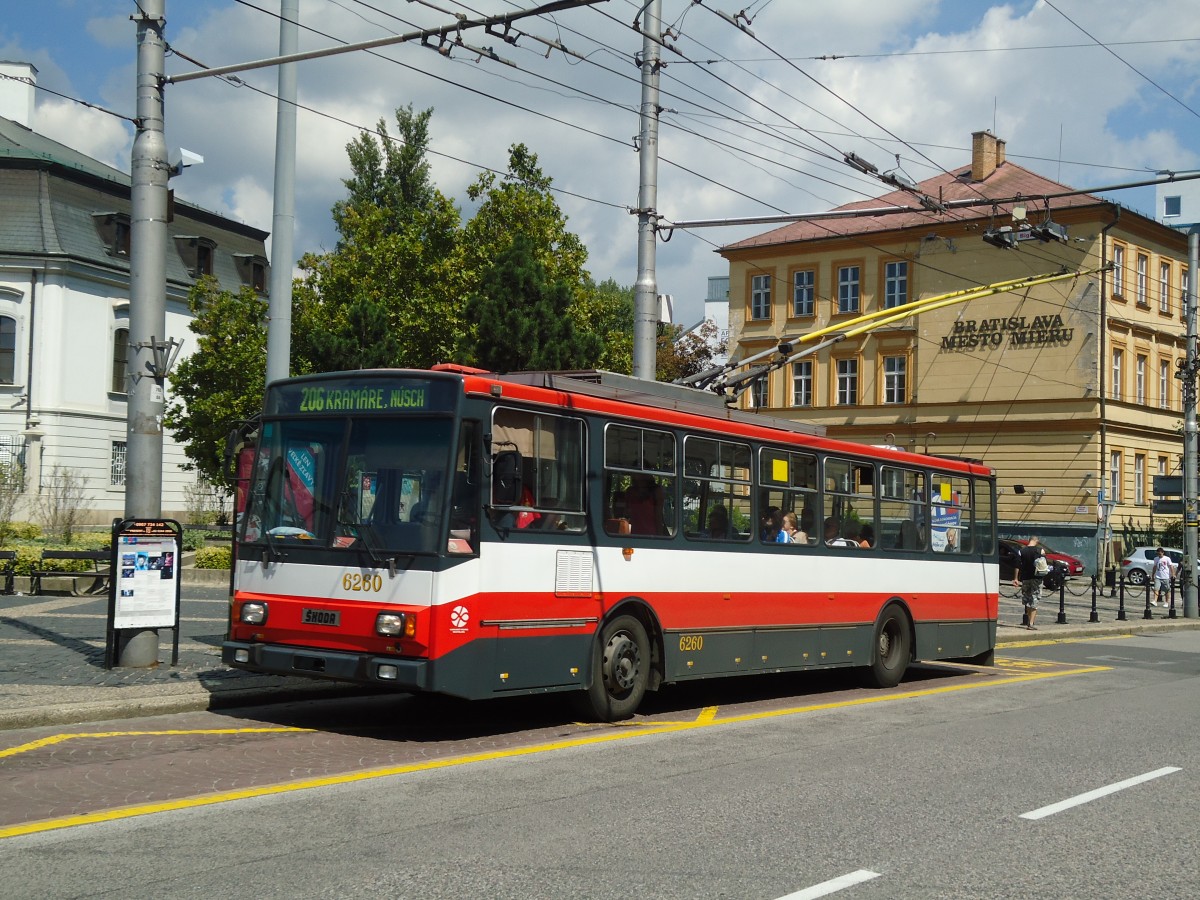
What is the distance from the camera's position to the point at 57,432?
49.6 meters

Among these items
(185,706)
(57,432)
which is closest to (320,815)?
(185,706)

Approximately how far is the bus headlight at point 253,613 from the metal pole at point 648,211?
7.72 meters

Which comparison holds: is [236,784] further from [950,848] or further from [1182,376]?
[1182,376]

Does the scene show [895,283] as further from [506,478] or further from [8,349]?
[506,478]

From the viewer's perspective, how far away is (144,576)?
42.9 ft

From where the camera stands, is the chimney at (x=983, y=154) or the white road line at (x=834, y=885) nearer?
the white road line at (x=834, y=885)

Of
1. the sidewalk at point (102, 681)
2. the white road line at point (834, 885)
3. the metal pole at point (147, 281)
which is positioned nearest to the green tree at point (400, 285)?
the sidewalk at point (102, 681)

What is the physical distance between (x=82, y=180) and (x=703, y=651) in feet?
141

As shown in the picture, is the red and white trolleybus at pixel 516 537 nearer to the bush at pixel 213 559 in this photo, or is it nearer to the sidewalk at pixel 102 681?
the sidewalk at pixel 102 681

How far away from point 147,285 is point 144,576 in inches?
112

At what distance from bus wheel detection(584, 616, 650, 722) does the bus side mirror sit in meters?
1.70

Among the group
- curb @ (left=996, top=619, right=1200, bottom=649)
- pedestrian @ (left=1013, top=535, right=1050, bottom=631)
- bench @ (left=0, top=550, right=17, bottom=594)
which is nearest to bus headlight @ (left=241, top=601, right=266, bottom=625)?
bench @ (left=0, top=550, right=17, bottom=594)

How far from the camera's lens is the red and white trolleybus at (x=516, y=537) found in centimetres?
1041

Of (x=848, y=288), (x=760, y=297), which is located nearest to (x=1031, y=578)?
(x=848, y=288)
